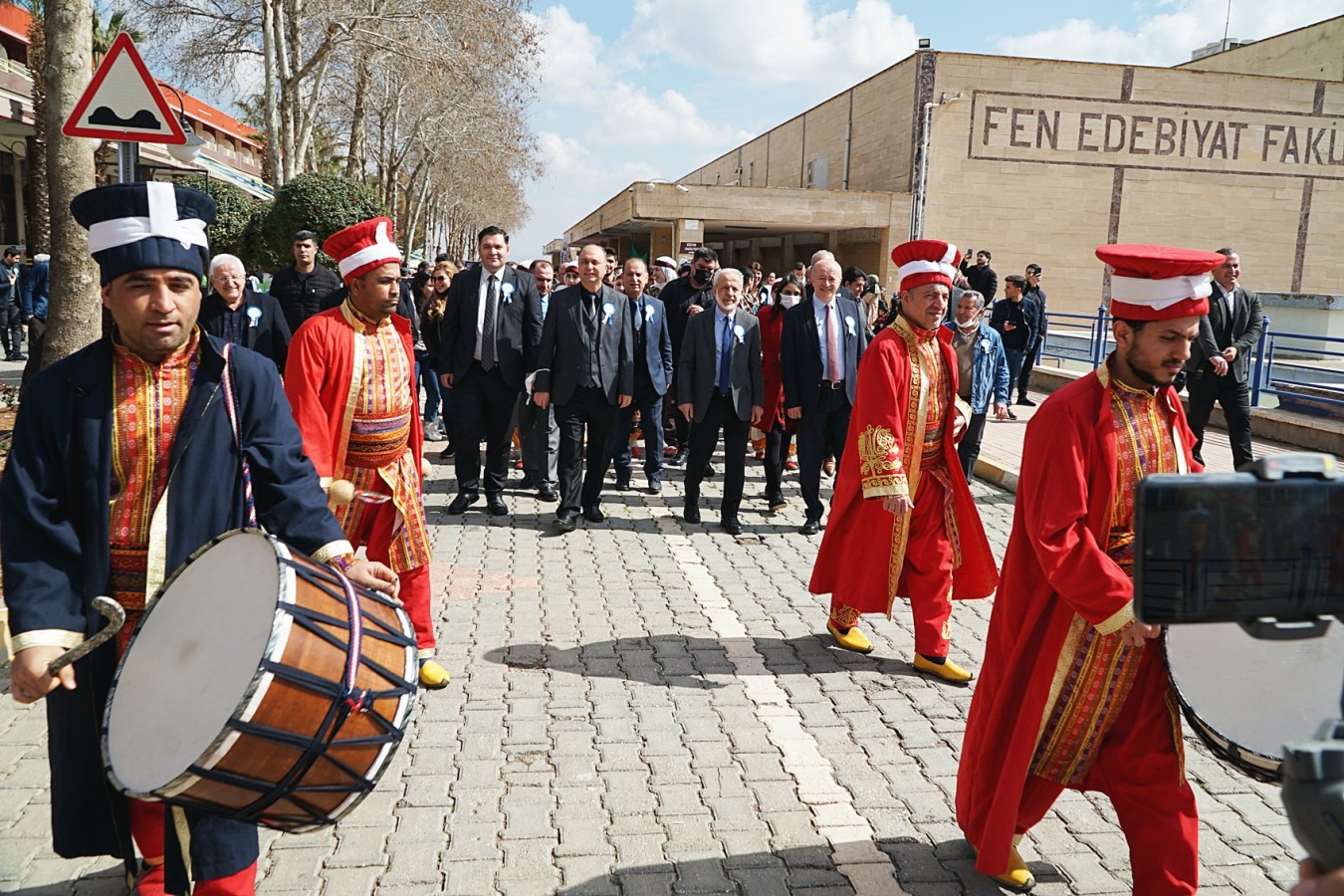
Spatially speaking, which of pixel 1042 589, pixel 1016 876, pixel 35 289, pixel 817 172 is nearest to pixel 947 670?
pixel 1016 876

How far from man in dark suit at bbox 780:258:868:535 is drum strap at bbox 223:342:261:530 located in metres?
5.65

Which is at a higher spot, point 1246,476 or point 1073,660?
point 1246,476

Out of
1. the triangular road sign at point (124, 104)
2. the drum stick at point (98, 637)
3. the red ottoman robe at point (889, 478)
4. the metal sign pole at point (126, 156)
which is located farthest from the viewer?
the metal sign pole at point (126, 156)

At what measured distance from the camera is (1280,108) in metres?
35.1

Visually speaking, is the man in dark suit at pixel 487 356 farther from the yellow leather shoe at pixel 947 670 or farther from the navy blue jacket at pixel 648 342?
the yellow leather shoe at pixel 947 670

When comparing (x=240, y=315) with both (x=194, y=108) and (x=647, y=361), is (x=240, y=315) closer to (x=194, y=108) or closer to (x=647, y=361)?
(x=647, y=361)

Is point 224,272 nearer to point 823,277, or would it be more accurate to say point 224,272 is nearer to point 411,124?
point 823,277

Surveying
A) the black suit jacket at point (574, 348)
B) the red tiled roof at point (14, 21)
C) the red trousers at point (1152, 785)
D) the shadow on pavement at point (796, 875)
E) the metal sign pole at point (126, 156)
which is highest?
the red tiled roof at point (14, 21)

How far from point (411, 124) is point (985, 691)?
149 ft

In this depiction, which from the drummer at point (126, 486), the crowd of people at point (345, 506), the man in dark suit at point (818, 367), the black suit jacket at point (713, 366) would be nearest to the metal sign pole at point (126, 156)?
the crowd of people at point (345, 506)

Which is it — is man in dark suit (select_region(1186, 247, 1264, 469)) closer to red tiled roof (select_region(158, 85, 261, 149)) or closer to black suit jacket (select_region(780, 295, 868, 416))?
black suit jacket (select_region(780, 295, 868, 416))

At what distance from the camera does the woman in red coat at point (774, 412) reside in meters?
9.15

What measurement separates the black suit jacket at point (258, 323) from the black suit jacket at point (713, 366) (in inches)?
122

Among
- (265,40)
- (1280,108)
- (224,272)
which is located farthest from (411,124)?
(224,272)
